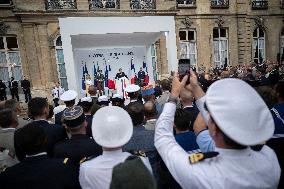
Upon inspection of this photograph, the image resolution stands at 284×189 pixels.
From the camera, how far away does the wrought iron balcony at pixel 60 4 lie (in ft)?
48.7

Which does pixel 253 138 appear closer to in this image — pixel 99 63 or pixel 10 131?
pixel 10 131

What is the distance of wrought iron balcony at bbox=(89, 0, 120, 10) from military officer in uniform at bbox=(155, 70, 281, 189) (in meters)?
15.6

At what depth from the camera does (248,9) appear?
62.1 ft

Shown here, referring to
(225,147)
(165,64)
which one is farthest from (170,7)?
(225,147)

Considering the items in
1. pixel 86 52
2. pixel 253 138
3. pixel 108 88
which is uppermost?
pixel 86 52

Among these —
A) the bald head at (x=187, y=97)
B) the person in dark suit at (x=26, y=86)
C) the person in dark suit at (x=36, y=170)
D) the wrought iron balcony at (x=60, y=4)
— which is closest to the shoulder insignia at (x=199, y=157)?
the person in dark suit at (x=36, y=170)

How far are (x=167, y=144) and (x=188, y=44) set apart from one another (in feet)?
56.7

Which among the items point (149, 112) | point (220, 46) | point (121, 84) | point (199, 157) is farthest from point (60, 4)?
point (199, 157)

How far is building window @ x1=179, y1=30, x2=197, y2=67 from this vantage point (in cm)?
1788

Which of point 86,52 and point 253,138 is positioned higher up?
point 86,52

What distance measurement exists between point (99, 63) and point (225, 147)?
14.0 m

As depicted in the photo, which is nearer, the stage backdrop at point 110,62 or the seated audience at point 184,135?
the seated audience at point 184,135

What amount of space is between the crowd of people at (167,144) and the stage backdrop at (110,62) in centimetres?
1133

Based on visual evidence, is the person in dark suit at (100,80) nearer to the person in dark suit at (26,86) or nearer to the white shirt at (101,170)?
the person in dark suit at (26,86)
